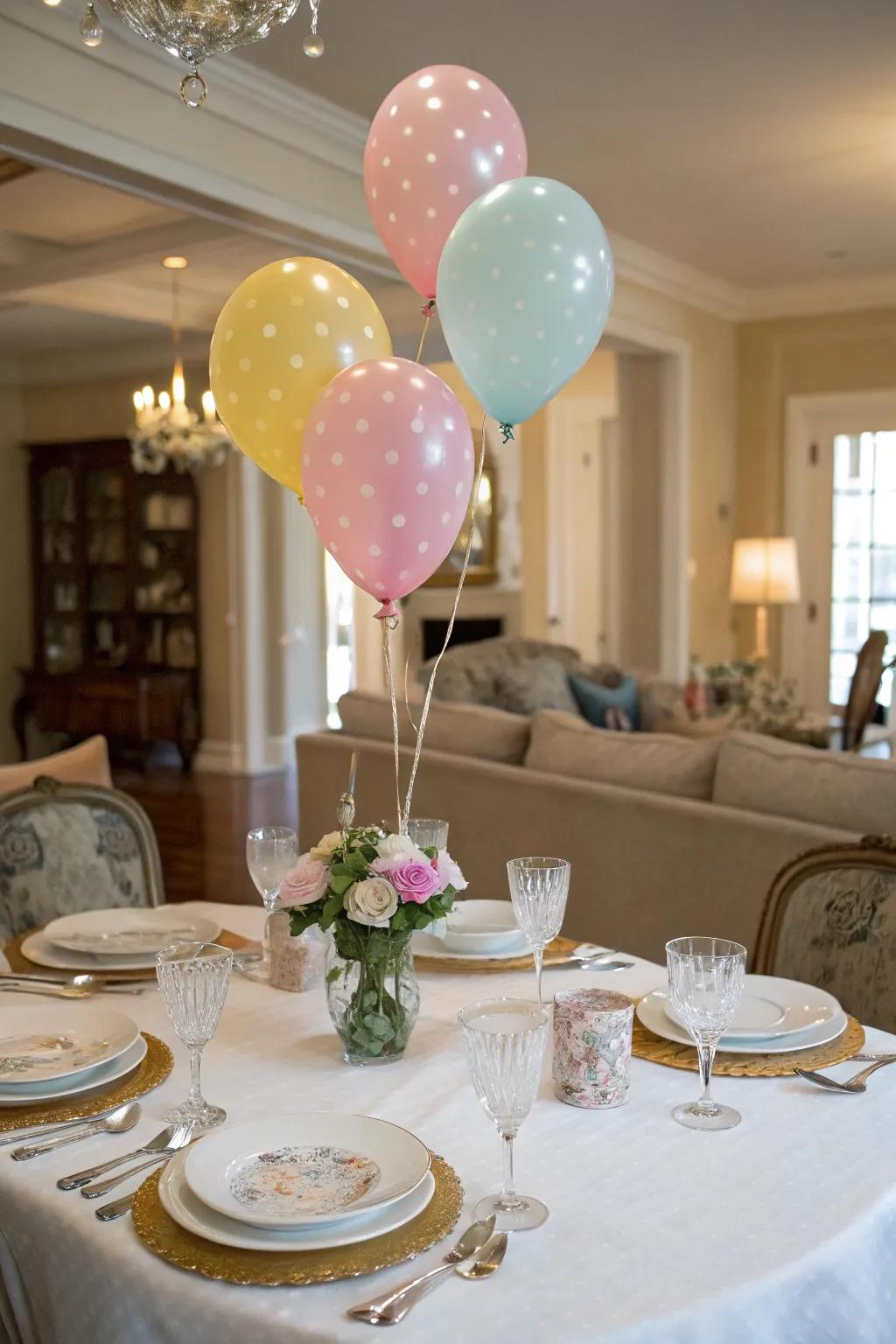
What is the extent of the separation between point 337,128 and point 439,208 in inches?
100

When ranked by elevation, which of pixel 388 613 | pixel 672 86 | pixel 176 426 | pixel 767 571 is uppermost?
pixel 672 86

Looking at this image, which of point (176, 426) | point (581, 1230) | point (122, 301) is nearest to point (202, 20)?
point (581, 1230)

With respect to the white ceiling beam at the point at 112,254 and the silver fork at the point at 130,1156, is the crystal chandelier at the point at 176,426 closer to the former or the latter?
the white ceiling beam at the point at 112,254

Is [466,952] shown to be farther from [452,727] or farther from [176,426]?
[176,426]

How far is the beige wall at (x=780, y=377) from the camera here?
7.21m

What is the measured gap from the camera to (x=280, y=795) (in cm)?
698

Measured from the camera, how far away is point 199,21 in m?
1.69

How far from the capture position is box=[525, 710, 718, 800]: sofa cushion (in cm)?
301

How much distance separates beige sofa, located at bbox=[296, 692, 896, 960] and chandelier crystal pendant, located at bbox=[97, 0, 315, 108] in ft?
5.67

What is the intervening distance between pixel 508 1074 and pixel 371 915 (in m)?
0.36

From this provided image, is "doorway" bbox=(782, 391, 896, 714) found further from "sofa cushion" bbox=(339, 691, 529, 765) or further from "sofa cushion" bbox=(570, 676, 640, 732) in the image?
"sofa cushion" bbox=(339, 691, 529, 765)

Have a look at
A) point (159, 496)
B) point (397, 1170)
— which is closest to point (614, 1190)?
point (397, 1170)

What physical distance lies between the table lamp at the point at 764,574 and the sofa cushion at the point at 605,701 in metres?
1.47

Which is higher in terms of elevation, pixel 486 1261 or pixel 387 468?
pixel 387 468
